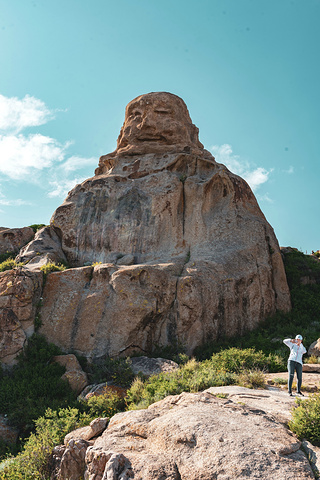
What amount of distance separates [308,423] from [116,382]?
7.45m

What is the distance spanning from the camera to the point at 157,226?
21.6 meters

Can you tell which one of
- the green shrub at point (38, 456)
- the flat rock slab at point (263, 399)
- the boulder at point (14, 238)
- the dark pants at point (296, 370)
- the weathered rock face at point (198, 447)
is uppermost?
the boulder at point (14, 238)

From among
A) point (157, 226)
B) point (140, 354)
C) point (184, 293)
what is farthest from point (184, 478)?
point (157, 226)

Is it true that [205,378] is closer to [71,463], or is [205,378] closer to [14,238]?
[71,463]

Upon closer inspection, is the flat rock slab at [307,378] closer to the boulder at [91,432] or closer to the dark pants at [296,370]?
the dark pants at [296,370]

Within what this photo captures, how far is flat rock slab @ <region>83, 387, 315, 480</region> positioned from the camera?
Result: 20.6ft

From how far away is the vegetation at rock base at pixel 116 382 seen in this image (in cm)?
848

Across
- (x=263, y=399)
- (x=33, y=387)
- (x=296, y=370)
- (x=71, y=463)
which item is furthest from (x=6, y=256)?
(x=263, y=399)

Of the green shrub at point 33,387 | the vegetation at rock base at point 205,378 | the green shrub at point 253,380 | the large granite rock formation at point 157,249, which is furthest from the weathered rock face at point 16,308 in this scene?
the green shrub at point 253,380

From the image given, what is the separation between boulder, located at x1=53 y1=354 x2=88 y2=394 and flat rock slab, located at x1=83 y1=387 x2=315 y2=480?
553 cm

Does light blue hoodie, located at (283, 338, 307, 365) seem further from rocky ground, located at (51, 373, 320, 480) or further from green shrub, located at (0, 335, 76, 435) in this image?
green shrub, located at (0, 335, 76, 435)

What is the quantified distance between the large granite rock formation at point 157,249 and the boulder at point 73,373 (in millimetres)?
999

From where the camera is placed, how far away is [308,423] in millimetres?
7328

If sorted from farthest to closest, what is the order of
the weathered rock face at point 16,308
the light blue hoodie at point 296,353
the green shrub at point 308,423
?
the weathered rock face at point 16,308 < the light blue hoodie at point 296,353 < the green shrub at point 308,423
